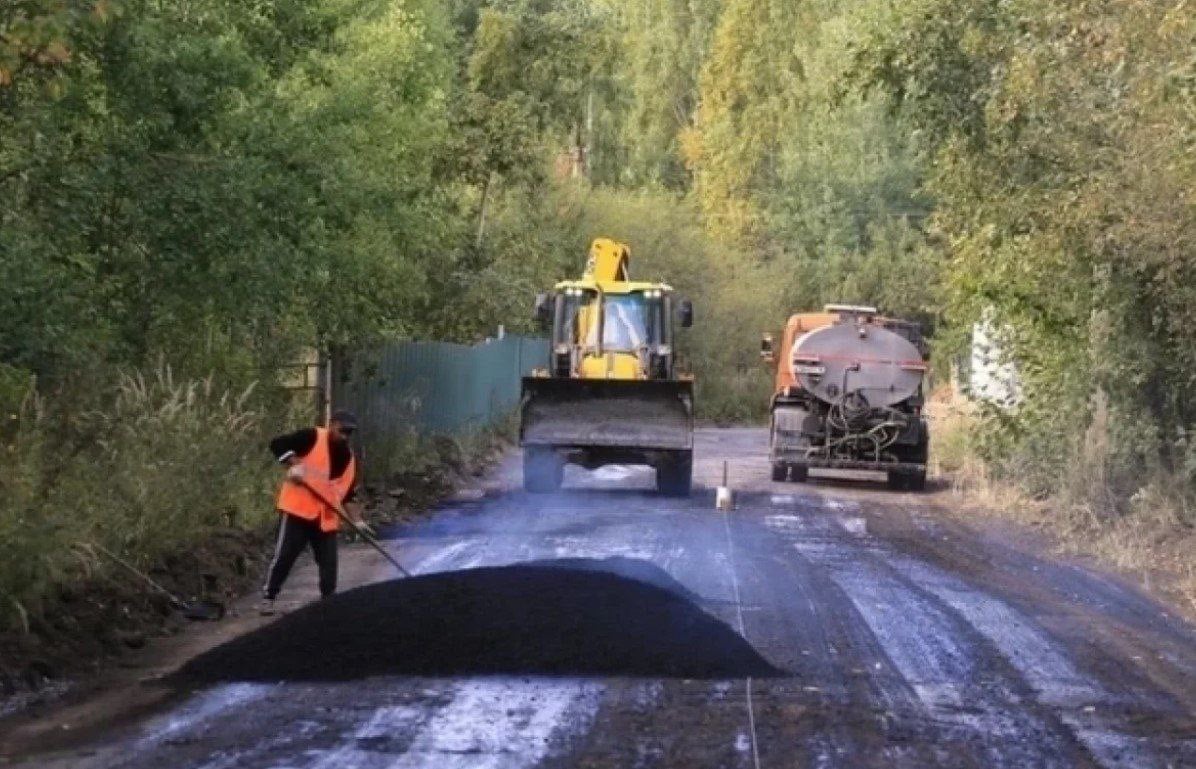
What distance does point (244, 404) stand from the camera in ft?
68.9

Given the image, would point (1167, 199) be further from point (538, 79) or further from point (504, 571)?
point (538, 79)

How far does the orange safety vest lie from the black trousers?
0.06 meters

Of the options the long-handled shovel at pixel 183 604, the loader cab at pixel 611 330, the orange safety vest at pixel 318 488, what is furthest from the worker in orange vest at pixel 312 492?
the loader cab at pixel 611 330

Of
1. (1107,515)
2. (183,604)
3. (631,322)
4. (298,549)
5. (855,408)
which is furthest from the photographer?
(855,408)

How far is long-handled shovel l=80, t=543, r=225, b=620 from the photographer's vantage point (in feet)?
47.2

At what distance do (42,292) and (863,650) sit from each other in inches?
239

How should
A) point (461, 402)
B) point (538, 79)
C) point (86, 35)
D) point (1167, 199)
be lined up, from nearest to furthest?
point (86, 35) → point (1167, 199) → point (461, 402) → point (538, 79)

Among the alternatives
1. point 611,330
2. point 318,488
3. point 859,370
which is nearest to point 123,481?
point 318,488

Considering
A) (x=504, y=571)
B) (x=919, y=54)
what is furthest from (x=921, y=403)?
(x=504, y=571)

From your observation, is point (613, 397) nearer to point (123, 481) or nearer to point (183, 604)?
point (123, 481)

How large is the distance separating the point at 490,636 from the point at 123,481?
417 cm

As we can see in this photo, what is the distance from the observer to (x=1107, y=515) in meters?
23.3

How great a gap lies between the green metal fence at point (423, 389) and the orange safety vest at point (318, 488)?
10.3m

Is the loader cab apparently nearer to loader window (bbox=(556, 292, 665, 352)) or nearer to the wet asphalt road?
loader window (bbox=(556, 292, 665, 352))
